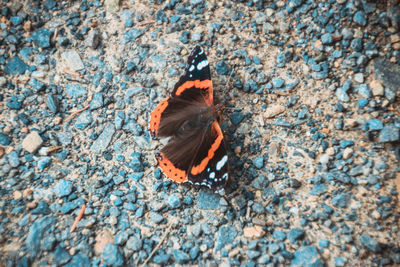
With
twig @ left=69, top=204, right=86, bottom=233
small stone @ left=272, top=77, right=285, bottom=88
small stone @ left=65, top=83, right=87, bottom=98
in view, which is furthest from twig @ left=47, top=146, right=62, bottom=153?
small stone @ left=272, top=77, right=285, bottom=88

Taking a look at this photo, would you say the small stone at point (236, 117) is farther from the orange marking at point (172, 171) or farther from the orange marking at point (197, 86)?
the orange marking at point (172, 171)

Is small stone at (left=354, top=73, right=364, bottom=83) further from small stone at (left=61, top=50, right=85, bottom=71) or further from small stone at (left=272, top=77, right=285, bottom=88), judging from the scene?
small stone at (left=61, top=50, right=85, bottom=71)

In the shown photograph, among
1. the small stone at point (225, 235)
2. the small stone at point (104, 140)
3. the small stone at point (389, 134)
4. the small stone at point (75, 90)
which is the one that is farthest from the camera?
the small stone at point (75, 90)

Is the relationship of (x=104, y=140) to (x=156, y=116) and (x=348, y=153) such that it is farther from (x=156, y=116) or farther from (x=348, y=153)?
(x=348, y=153)

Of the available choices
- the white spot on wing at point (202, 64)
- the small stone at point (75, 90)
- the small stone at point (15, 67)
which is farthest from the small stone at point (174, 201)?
the small stone at point (15, 67)

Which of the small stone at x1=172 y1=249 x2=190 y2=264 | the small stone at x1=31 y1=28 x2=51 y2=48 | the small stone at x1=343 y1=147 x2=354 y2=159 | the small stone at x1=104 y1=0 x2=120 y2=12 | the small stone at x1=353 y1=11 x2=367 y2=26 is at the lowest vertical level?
the small stone at x1=172 y1=249 x2=190 y2=264

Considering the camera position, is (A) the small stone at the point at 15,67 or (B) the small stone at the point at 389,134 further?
(A) the small stone at the point at 15,67

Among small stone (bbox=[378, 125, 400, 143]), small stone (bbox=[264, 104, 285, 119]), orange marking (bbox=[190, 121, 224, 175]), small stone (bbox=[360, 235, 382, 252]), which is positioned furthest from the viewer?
small stone (bbox=[264, 104, 285, 119])

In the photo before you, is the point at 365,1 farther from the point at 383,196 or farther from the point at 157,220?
the point at 157,220
